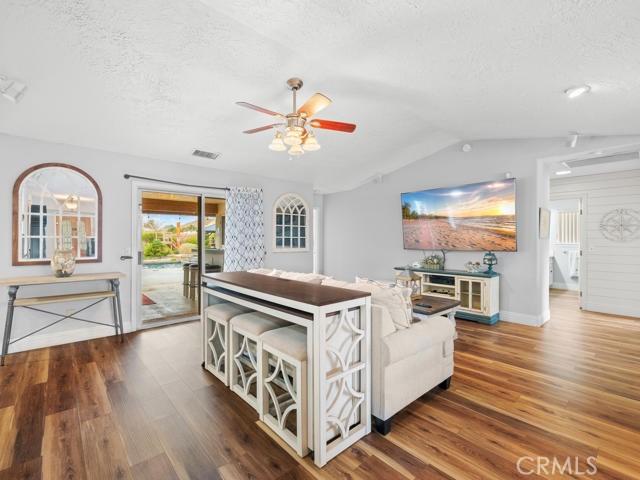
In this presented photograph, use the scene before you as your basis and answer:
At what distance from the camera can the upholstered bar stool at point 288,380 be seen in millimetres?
1799

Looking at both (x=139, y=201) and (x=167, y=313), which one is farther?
(x=167, y=313)

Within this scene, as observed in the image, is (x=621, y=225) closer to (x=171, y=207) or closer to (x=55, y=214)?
(x=171, y=207)

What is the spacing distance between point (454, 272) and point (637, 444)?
10.00 feet

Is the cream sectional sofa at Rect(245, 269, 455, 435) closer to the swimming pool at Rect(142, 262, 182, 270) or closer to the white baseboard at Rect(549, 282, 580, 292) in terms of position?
the swimming pool at Rect(142, 262, 182, 270)

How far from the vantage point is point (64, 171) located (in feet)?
12.3

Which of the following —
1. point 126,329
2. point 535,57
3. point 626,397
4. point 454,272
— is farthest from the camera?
point 454,272

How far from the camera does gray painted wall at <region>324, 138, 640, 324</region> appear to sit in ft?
14.5

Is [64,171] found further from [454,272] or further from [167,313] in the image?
[454,272]

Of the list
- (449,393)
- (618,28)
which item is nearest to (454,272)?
(449,393)

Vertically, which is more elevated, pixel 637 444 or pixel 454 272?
pixel 454 272

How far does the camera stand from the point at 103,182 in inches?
158

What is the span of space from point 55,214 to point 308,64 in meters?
3.61

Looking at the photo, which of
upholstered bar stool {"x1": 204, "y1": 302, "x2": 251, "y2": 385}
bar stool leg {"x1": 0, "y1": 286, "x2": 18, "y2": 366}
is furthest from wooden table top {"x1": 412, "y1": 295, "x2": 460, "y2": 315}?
bar stool leg {"x1": 0, "y1": 286, "x2": 18, "y2": 366}

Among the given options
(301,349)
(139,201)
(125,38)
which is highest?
(125,38)
